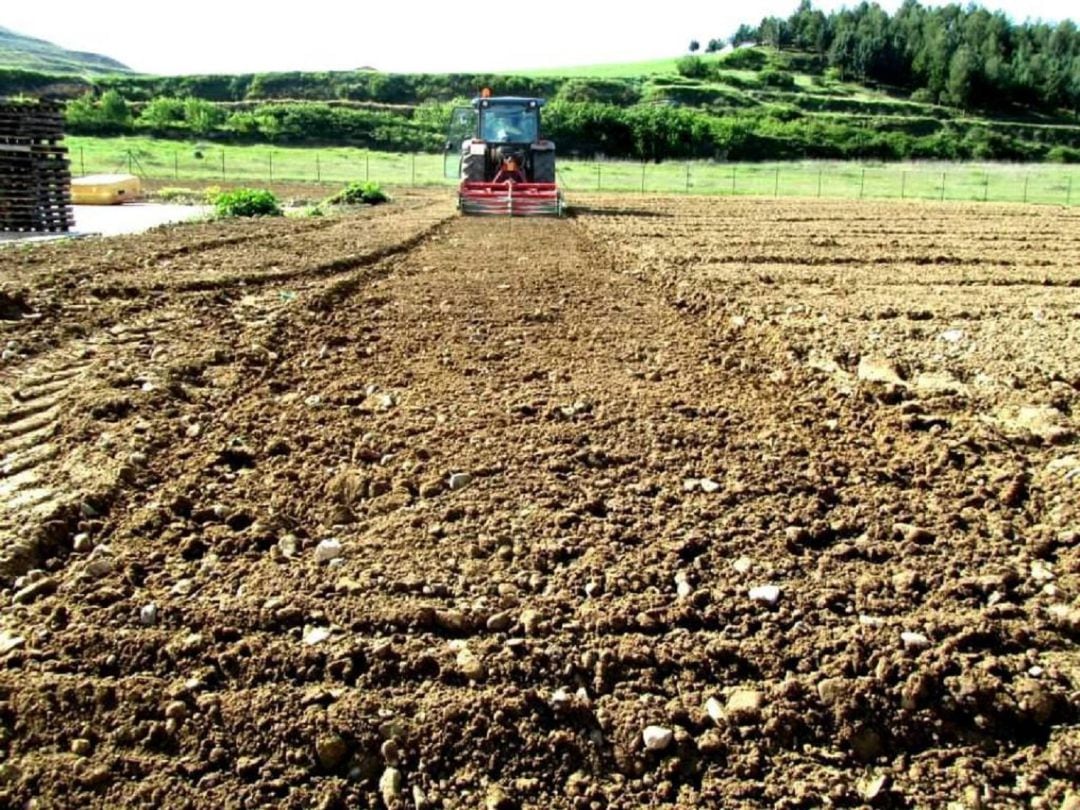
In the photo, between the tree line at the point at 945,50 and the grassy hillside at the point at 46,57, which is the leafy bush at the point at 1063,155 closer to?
the tree line at the point at 945,50

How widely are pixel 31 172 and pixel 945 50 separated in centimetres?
9958

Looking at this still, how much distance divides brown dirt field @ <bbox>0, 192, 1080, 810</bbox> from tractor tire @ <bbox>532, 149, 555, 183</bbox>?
44.7 ft

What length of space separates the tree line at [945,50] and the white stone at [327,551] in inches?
3880

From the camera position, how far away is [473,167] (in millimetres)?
22016

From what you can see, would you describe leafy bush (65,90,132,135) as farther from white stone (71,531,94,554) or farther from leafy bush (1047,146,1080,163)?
white stone (71,531,94,554)

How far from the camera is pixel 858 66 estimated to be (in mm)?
101625

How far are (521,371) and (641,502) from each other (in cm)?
272

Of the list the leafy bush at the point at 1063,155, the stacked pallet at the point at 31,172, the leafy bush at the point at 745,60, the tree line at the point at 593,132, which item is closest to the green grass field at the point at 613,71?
the leafy bush at the point at 745,60

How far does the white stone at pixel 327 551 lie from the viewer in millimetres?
4324

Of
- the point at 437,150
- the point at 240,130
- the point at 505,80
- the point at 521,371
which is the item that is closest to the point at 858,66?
the point at 505,80

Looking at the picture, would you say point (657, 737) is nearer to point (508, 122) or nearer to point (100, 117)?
point (508, 122)

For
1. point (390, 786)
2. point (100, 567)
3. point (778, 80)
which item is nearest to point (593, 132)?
point (778, 80)

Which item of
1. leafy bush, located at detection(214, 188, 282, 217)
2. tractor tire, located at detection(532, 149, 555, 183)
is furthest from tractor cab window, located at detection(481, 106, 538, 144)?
leafy bush, located at detection(214, 188, 282, 217)

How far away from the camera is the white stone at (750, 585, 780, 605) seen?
13.0 feet
